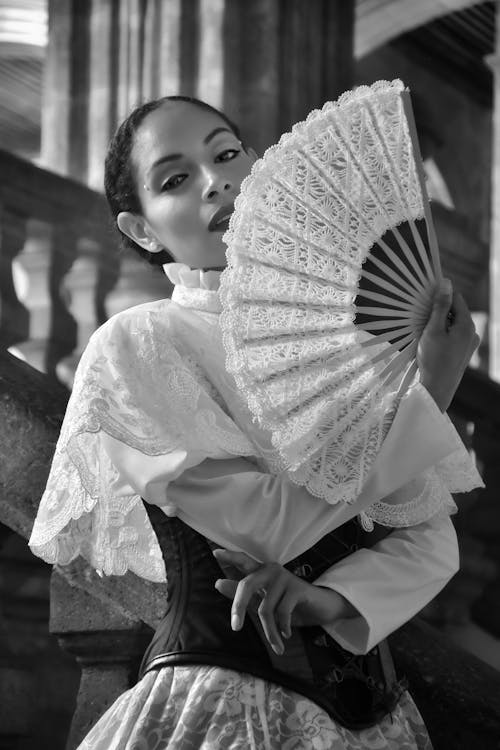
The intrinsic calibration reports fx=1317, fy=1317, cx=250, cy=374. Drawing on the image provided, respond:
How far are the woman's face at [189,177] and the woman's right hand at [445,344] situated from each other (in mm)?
358

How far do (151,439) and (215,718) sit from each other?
0.34 m

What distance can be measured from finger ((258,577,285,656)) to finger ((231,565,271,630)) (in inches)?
0.5

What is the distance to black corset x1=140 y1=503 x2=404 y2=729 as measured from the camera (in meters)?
1.61

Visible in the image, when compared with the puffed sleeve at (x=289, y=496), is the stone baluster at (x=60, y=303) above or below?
below

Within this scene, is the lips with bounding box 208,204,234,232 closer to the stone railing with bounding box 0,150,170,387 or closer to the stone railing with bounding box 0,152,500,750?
the stone railing with bounding box 0,152,500,750

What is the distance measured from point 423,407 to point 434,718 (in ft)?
2.42

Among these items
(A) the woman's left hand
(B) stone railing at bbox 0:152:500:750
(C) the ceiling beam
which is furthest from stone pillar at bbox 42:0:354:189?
(A) the woman's left hand

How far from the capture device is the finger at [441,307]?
162 centimetres

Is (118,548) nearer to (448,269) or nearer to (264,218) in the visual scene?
(264,218)

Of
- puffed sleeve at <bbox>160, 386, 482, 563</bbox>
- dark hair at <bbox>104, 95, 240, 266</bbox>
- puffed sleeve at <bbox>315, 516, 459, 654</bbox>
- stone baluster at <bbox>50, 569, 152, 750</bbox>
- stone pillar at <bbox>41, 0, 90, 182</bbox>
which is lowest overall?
stone pillar at <bbox>41, 0, 90, 182</bbox>

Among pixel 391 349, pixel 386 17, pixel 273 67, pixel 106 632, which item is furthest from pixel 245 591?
pixel 386 17

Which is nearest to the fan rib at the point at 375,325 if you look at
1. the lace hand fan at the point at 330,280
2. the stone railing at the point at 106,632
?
the lace hand fan at the point at 330,280

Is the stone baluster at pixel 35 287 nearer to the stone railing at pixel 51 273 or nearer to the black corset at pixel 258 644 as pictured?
the stone railing at pixel 51 273

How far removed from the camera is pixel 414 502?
66.9 inches
